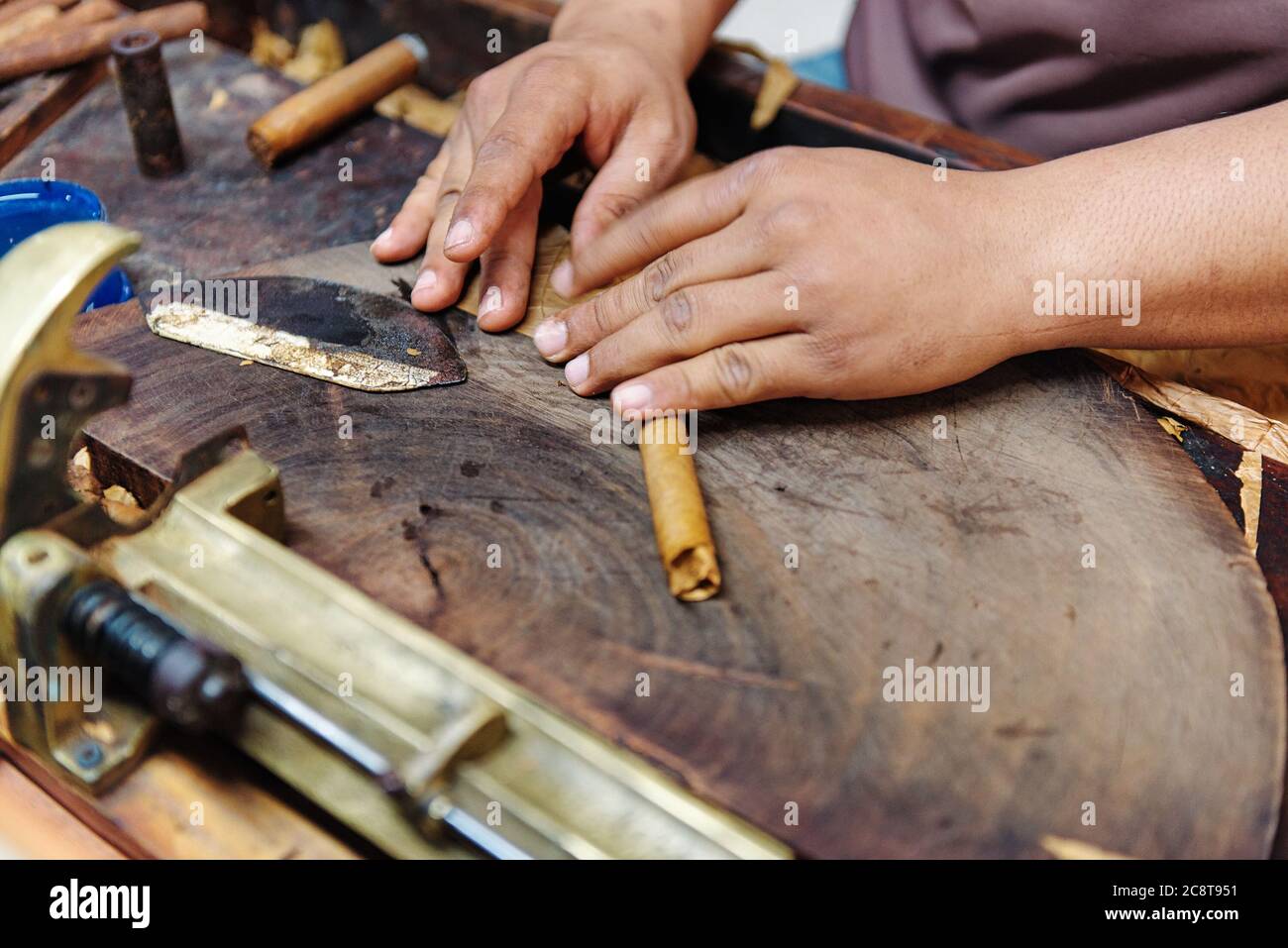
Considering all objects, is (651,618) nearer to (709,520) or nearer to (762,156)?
(709,520)

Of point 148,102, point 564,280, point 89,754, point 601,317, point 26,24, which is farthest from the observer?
point 26,24

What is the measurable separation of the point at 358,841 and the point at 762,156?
0.83 meters

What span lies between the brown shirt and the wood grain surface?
0.50m

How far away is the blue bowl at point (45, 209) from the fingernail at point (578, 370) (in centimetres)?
63

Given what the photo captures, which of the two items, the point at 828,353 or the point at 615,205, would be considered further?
the point at 615,205

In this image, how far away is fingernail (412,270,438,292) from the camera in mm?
1297

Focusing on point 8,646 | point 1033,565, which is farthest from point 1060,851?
point 8,646

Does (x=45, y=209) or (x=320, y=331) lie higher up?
(x=45, y=209)

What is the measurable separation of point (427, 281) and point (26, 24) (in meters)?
1.14

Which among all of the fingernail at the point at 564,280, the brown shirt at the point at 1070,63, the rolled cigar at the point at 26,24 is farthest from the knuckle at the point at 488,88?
the rolled cigar at the point at 26,24

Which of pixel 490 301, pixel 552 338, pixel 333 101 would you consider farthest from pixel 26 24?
pixel 552 338

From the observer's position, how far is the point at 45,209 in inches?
55.0

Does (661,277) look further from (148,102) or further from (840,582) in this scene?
(148,102)

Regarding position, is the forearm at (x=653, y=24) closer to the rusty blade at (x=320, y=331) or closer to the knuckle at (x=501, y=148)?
the knuckle at (x=501, y=148)
